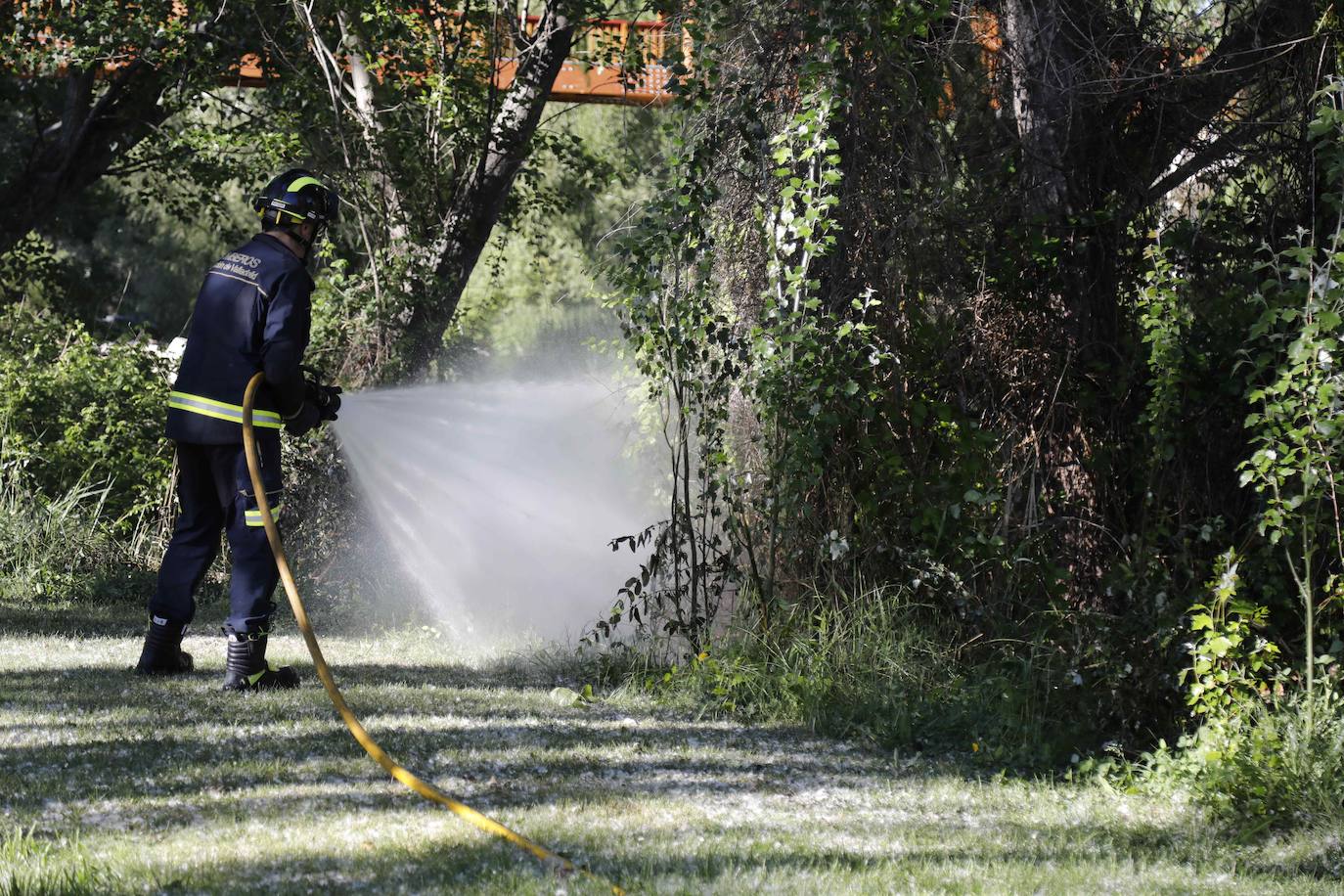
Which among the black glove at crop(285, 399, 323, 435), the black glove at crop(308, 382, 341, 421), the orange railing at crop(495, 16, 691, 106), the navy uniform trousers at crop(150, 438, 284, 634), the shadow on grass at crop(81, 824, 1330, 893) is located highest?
the orange railing at crop(495, 16, 691, 106)

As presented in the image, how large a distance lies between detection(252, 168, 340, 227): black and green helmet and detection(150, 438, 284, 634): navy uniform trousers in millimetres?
955

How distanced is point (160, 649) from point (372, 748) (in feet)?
6.96

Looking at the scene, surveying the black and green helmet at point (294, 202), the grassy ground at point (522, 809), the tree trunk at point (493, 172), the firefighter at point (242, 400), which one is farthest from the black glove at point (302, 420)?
the tree trunk at point (493, 172)

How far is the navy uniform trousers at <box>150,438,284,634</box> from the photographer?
587 cm

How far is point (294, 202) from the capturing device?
5.99m

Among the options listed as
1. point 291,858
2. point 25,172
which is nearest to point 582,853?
point 291,858

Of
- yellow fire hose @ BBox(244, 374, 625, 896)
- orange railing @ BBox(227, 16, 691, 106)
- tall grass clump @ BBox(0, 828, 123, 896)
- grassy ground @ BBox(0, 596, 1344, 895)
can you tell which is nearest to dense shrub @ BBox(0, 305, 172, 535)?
orange railing @ BBox(227, 16, 691, 106)

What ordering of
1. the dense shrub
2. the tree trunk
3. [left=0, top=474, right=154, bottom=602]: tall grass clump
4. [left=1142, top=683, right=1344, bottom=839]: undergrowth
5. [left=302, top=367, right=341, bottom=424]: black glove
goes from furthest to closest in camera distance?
the tree trunk
the dense shrub
[left=0, top=474, right=154, bottom=602]: tall grass clump
[left=302, top=367, right=341, bottom=424]: black glove
[left=1142, top=683, right=1344, bottom=839]: undergrowth

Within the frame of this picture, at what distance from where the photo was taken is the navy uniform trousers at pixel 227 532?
587 cm

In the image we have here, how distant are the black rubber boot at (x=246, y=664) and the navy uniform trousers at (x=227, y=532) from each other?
0.13 feet

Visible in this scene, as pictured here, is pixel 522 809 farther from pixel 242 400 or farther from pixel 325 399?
pixel 325 399

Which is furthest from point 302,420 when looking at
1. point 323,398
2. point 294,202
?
point 294,202

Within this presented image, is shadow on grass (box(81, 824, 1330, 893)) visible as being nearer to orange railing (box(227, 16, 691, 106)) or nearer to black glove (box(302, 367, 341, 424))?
black glove (box(302, 367, 341, 424))

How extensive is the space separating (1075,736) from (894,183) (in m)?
2.61
